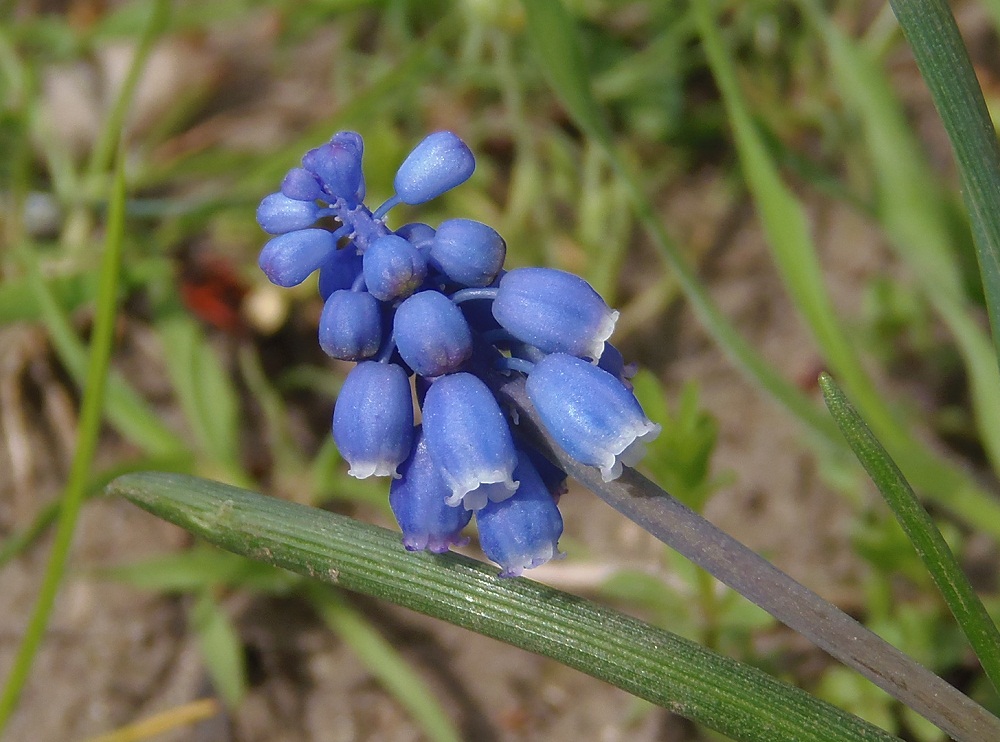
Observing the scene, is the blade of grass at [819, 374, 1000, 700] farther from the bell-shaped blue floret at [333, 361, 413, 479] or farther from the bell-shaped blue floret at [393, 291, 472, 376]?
the bell-shaped blue floret at [333, 361, 413, 479]

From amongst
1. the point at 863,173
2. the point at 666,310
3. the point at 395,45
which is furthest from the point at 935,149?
the point at 395,45

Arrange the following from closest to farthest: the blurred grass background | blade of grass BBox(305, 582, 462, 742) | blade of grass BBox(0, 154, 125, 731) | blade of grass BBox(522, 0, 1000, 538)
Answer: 1. blade of grass BBox(0, 154, 125, 731)
2. blade of grass BBox(522, 0, 1000, 538)
3. the blurred grass background
4. blade of grass BBox(305, 582, 462, 742)

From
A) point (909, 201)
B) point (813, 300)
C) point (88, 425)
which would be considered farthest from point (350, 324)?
point (909, 201)

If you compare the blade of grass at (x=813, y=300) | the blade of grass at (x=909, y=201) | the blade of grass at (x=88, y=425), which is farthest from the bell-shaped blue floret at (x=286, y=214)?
the blade of grass at (x=909, y=201)

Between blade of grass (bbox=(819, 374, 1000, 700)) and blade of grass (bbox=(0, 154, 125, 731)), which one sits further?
blade of grass (bbox=(0, 154, 125, 731))

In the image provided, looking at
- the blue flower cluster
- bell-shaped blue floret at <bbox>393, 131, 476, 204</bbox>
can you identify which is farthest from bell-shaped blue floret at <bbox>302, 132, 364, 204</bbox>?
bell-shaped blue floret at <bbox>393, 131, 476, 204</bbox>
